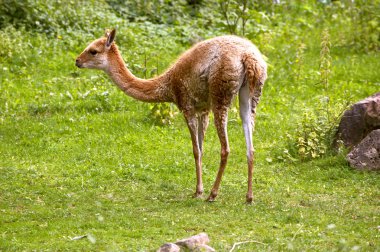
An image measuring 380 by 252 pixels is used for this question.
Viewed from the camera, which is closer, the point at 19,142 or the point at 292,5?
the point at 19,142

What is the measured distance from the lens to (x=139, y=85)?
381 inches

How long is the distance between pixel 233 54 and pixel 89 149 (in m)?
3.41

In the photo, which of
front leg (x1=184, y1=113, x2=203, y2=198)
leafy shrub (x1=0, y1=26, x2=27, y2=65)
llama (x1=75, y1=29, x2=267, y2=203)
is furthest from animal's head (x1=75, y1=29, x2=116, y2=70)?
leafy shrub (x1=0, y1=26, x2=27, y2=65)

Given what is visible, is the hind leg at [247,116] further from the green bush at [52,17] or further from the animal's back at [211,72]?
the green bush at [52,17]

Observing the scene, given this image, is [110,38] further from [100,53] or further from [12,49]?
[12,49]

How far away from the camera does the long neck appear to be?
376 inches

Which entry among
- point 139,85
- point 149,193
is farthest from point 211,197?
point 139,85

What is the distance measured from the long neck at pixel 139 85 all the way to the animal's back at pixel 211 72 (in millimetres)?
172

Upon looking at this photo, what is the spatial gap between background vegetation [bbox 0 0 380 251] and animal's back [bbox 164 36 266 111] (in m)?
1.24

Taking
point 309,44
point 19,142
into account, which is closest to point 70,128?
point 19,142

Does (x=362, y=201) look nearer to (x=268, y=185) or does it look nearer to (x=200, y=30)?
(x=268, y=185)

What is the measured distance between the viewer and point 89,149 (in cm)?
1130

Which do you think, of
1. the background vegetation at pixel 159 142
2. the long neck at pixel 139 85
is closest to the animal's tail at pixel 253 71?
the long neck at pixel 139 85

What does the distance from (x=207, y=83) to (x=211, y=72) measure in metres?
0.20
